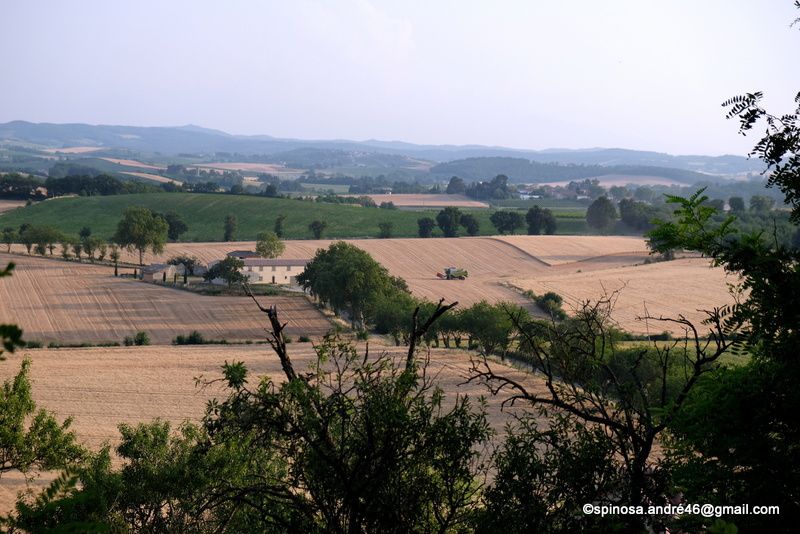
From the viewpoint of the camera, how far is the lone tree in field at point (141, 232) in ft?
322

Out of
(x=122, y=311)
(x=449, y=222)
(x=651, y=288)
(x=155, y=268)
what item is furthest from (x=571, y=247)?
(x=122, y=311)

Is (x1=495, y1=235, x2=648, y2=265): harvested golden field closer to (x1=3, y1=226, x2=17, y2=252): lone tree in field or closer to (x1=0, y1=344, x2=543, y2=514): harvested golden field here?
(x1=0, y1=344, x2=543, y2=514): harvested golden field

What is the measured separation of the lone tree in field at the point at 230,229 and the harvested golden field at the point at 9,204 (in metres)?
43.3

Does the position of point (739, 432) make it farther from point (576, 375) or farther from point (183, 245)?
point (183, 245)

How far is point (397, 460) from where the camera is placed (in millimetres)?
9930

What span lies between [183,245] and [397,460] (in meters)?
104

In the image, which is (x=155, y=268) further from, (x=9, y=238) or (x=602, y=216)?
(x=602, y=216)

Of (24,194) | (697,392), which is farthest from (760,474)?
(24,194)

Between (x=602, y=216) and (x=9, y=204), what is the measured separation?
344 feet

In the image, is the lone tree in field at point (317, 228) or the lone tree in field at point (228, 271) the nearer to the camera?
the lone tree in field at point (228, 271)

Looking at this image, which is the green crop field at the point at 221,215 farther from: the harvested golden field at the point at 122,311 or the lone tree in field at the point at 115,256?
the harvested golden field at the point at 122,311

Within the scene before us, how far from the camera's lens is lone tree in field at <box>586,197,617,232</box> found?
497 feet

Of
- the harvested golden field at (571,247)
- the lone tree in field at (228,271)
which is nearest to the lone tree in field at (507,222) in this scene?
the harvested golden field at (571,247)

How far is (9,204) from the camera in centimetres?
15125
